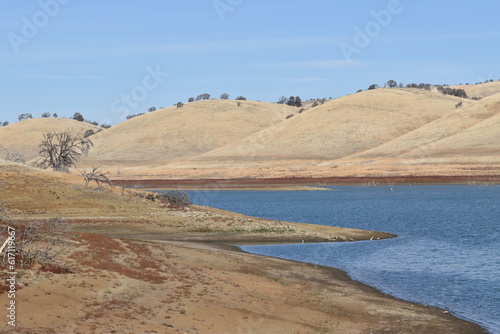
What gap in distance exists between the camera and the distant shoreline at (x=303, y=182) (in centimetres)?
12088

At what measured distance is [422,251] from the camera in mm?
38031

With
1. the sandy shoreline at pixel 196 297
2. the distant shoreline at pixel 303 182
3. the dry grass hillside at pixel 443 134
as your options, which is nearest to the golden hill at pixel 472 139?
the dry grass hillside at pixel 443 134

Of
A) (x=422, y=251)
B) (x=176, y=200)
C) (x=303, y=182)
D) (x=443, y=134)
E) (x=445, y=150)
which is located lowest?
(x=422, y=251)

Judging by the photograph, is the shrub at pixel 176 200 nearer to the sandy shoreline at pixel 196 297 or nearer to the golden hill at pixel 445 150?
the sandy shoreline at pixel 196 297

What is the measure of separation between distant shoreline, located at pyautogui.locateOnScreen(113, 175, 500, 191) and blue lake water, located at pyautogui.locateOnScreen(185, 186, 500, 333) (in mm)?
45494

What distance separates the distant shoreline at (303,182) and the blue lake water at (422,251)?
45.5m

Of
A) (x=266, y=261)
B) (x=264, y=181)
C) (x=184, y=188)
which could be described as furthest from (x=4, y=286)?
(x=264, y=181)

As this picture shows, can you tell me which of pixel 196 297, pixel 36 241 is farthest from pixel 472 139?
pixel 196 297

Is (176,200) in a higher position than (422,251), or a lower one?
higher

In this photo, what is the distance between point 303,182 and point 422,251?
310 ft

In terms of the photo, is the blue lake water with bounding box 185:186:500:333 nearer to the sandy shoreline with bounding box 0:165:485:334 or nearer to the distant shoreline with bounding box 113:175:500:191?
the sandy shoreline with bounding box 0:165:485:334

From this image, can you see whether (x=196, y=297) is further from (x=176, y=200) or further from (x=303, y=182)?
(x=303, y=182)

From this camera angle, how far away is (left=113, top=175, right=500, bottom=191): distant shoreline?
120875mm

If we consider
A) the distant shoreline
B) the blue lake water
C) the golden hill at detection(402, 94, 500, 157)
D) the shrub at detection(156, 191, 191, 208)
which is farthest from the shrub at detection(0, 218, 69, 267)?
the golden hill at detection(402, 94, 500, 157)
